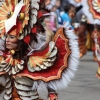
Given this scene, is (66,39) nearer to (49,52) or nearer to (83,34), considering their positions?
(49,52)

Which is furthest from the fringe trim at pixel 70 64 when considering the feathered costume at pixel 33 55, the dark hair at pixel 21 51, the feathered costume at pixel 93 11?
the feathered costume at pixel 93 11

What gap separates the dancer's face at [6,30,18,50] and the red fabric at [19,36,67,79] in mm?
259

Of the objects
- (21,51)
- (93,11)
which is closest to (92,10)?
(93,11)

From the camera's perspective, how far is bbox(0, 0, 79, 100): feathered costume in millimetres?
4797

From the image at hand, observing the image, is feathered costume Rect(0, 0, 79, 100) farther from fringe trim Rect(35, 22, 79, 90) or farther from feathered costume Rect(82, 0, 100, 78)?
feathered costume Rect(82, 0, 100, 78)

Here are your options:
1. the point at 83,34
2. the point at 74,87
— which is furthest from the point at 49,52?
the point at 83,34

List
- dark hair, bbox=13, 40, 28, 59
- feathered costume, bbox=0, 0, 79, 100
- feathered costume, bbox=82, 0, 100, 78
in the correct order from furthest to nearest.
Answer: feathered costume, bbox=82, 0, 100, 78, dark hair, bbox=13, 40, 28, 59, feathered costume, bbox=0, 0, 79, 100

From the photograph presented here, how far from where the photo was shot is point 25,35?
480 cm

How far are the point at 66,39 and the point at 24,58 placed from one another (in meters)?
0.47

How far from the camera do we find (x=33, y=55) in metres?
4.88

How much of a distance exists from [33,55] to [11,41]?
0.85 feet

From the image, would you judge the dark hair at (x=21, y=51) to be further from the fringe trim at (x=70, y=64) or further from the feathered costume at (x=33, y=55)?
the fringe trim at (x=70, y=64)

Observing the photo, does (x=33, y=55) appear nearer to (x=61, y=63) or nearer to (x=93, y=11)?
(x=61, y=63)

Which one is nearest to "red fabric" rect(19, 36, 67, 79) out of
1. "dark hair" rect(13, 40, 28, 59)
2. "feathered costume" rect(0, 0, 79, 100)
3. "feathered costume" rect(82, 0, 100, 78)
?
"feathered costume" rect(0, 0, 79, 100)
